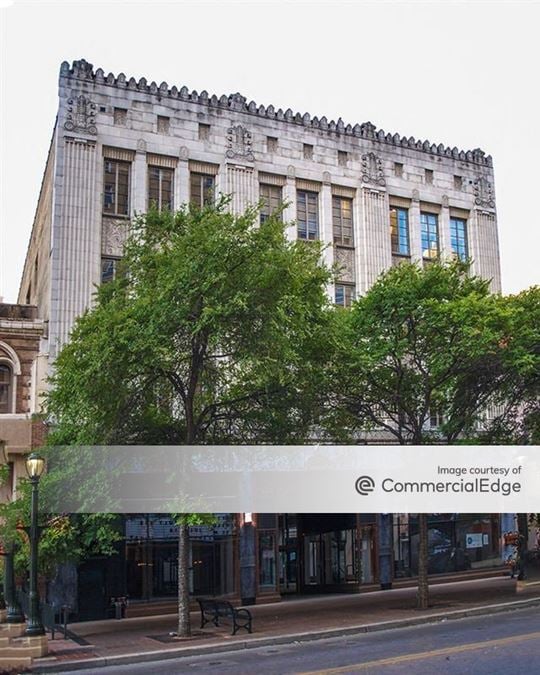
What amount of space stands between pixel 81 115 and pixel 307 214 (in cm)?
953

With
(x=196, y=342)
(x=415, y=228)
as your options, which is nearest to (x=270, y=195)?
(x=415, y=228)

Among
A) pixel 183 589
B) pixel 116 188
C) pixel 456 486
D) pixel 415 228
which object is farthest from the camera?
pixel 415 228

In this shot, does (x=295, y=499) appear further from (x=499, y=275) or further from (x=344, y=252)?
(x=499, y=275)

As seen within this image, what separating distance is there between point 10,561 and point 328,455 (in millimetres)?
11678

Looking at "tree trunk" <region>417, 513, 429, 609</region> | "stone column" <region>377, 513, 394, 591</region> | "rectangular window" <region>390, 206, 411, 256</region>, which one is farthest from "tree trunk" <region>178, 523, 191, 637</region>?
"rectangular window" <region>390, 206, 411, 256</region>

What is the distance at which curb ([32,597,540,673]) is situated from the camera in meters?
18.4

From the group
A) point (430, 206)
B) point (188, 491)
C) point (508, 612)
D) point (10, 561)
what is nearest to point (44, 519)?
point (10, 561)

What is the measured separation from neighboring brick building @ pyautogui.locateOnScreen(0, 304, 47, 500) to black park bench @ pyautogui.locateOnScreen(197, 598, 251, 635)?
747cm

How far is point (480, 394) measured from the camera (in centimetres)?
2728

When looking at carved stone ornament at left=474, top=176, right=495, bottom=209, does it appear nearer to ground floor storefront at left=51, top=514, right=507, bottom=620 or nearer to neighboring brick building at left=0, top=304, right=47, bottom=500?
ground floor storefront at left=51, top=514, right=507, bottom=620

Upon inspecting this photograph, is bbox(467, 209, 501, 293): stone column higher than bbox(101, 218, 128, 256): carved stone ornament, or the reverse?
bbox(467, 209, 501, 293): stone column

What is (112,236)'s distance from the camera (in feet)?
98.3

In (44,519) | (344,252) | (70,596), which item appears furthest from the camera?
(344,252)
